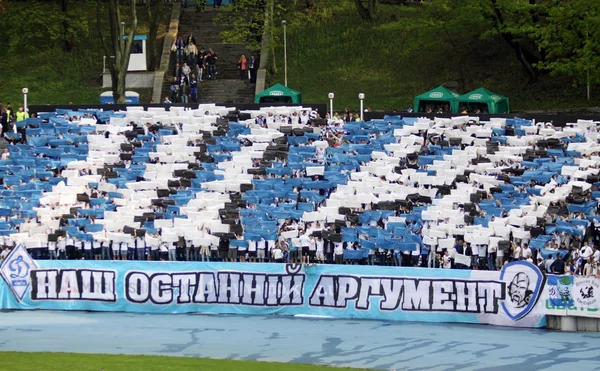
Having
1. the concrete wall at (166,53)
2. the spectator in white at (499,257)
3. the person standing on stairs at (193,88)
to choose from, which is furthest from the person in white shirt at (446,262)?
the concrete wall at (166,53)

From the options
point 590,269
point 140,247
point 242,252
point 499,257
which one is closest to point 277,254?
point 242,252

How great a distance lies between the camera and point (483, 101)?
170 feet

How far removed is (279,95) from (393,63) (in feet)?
38.2

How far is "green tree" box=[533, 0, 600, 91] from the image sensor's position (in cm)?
5316

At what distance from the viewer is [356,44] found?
2549 inches

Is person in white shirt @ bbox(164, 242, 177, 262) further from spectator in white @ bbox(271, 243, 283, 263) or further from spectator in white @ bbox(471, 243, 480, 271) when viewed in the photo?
spectator in white @ bbox(471, 243, 480, 271)

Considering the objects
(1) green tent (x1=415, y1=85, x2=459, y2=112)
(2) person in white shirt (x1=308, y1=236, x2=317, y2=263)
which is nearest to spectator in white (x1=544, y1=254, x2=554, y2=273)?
(2) person in white shirt (x1=308, y1=236, x2=317, y2=263)

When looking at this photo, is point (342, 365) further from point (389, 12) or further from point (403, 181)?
point (389, 12)

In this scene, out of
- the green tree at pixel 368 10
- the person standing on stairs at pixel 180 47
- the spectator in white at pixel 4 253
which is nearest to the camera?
the spectator in white at pixel 4 253

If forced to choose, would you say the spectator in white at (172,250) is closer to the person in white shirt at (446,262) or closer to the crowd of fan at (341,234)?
the crowd of fan at (341,234)

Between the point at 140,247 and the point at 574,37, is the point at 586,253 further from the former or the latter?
the point at 574,37

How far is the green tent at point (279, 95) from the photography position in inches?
2112

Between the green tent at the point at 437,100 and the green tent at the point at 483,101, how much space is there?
368 millimetres

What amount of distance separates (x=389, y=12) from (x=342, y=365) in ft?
129
